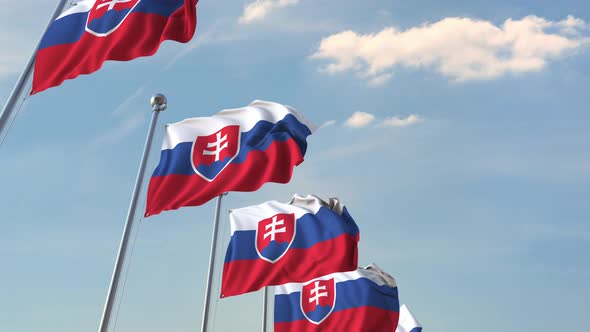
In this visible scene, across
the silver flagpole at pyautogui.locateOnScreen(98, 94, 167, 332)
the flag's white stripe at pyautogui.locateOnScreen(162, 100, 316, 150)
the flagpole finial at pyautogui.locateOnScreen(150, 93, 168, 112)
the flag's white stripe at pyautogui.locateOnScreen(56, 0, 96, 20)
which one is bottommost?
the silver flagpole at pyautogui.locateOnScreen(98, 94, 167, 332)

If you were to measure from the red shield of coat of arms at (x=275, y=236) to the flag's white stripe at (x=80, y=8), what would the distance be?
9.32 meters

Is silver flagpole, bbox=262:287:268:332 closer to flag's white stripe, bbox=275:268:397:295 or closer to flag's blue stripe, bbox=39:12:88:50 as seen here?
flag's white stripe, bbox=275:268:397:295

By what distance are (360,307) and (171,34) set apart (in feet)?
47.5

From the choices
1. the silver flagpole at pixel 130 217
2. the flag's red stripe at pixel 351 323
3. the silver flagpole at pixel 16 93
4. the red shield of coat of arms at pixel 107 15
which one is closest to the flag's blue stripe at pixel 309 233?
the flag's red stripe at pixel 351 323

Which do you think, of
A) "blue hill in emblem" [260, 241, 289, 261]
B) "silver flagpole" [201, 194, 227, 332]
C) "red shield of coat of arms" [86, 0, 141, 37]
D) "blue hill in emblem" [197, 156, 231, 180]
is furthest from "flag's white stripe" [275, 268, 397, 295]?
"red shield of coat of arms" [86, 0, 141, 37]

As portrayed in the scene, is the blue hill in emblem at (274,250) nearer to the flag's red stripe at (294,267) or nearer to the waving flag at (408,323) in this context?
the flag's red stripe at (294,267)

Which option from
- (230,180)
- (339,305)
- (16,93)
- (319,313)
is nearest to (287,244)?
(230,180)

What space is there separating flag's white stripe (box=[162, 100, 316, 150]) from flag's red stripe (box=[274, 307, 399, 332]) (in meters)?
7.67

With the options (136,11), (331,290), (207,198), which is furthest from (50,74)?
(331,290)

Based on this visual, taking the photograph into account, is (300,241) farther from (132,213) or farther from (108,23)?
(108,23)

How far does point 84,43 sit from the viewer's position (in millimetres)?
12008

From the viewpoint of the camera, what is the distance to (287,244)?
1995 cm

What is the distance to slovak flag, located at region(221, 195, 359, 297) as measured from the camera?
19109 mm

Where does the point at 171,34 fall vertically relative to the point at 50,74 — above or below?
above
